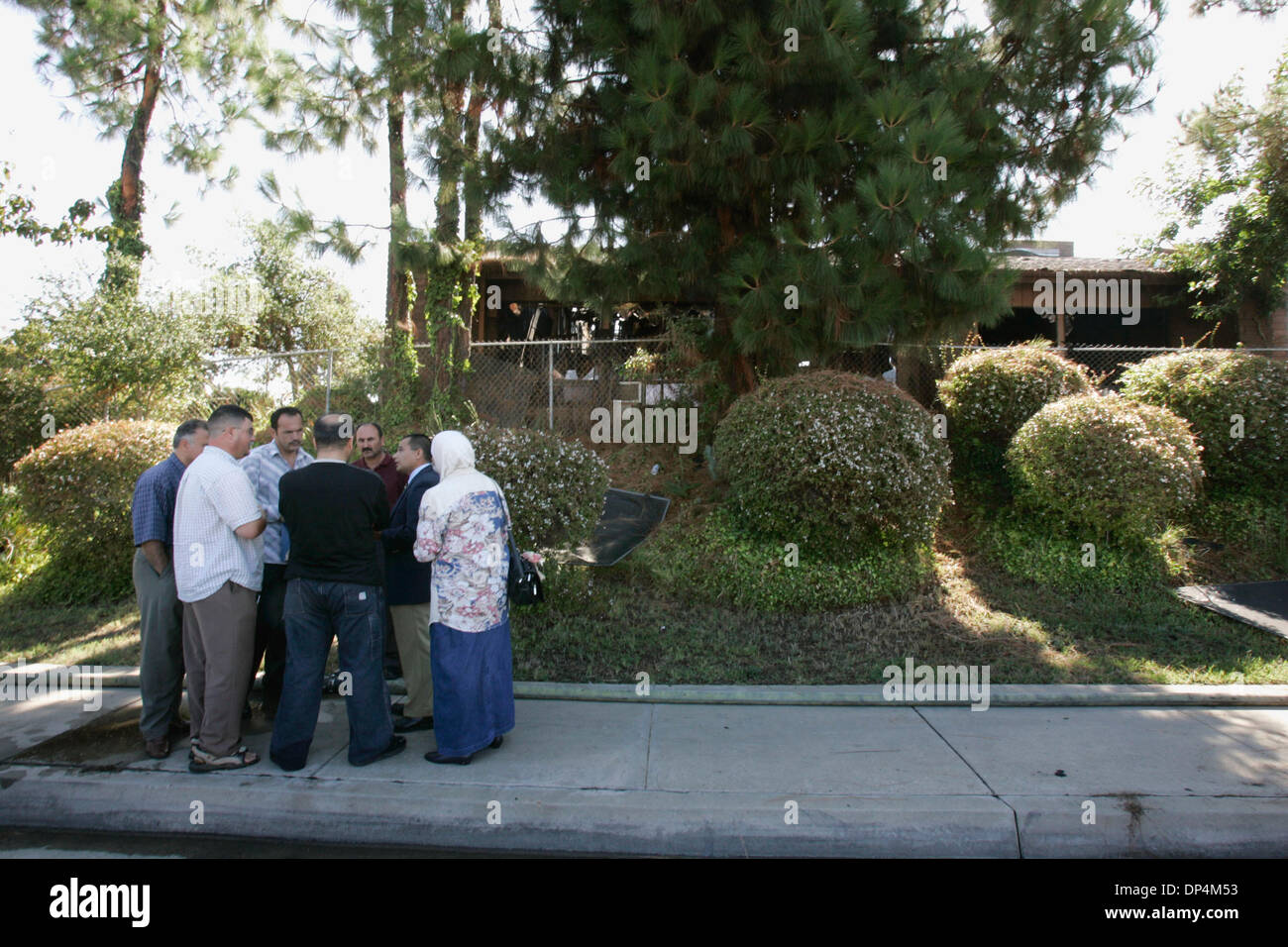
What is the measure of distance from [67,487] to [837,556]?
717 centimetres

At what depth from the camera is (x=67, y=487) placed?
755 cm

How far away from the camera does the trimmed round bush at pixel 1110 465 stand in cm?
695

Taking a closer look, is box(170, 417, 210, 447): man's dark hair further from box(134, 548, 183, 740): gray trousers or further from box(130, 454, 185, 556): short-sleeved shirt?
box(134, 548, 183, 740): gray trousers

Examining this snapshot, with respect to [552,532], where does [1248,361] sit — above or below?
above

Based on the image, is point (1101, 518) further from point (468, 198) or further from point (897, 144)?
point (468, 198)

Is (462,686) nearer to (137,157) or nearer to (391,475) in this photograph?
(391,475)

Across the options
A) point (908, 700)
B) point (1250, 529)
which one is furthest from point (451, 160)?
Answer: point (1250, 529)

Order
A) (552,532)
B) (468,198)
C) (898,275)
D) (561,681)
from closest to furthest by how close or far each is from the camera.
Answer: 1. (561,681)
2. (552,532)
3. (898,275)
4. (468,198)

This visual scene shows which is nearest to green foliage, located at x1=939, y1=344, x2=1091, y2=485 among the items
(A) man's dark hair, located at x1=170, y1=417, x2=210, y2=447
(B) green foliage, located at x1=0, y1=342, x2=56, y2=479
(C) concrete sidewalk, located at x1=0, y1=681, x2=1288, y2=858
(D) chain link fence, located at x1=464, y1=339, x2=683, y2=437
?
(D) chain link fence, located at x1=464, y1=339, x2=683, y2=437

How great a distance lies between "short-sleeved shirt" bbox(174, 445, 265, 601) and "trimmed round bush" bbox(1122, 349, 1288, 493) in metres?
8.42

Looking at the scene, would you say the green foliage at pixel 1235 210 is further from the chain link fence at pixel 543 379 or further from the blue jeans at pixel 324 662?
the blue jeans at pixel 324 662

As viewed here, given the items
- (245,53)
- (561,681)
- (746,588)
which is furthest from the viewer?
(245,53)

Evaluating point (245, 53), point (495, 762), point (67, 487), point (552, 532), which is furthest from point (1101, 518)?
point (245, 53)

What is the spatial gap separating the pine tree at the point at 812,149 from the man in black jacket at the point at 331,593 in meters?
4.09
